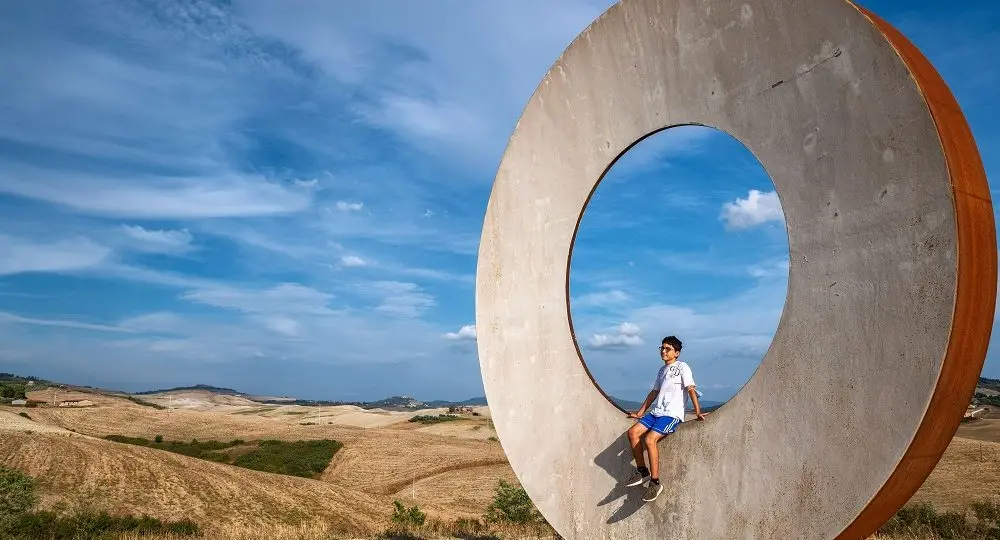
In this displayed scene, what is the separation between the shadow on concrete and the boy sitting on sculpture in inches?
5.7

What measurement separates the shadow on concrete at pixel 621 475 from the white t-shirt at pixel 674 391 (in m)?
0.55

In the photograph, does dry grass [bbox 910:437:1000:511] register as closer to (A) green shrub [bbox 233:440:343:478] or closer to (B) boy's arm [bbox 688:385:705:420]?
(B) boy's arm [bbox 688:385:705:420]

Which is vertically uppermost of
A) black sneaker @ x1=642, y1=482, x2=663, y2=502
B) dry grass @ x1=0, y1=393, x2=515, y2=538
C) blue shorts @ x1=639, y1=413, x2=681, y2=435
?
blue shorts @ x1=639, y1=413, x2=681, y2=435

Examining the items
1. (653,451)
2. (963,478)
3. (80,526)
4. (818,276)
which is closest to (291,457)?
(80,526)

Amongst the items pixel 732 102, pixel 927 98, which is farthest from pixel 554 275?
pixel 927 98

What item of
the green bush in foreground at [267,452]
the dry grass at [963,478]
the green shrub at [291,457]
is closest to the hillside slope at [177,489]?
the green shrub at [291,457]

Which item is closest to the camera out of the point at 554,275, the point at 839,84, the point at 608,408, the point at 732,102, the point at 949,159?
the point at 949,159

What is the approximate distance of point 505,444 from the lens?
7.75 metres

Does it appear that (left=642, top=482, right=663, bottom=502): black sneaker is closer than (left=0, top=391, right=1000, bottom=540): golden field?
Yes

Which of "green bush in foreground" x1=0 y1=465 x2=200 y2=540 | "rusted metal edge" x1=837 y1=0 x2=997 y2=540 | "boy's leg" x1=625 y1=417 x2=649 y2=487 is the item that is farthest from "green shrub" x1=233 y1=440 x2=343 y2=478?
"rusted metal edge" x1=837 y1=0 x2=997 y2=540

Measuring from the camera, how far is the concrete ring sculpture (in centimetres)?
454

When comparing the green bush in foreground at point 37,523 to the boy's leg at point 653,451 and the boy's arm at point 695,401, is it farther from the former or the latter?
the boy's arm at point 695,401

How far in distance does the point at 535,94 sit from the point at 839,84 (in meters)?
3.44

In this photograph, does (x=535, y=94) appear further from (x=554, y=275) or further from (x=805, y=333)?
(x=805, y=333)
